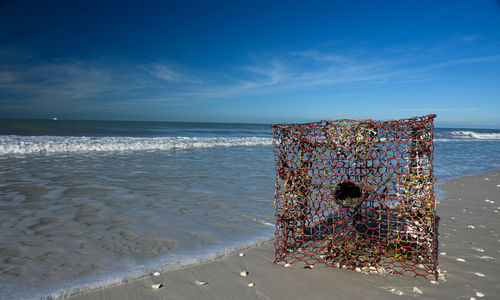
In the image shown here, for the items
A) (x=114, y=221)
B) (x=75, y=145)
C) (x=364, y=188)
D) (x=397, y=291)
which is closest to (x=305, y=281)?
(x=397, y=291)

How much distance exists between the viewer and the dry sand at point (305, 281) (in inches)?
110

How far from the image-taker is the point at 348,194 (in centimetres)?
362

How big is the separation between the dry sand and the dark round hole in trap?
2.63ft

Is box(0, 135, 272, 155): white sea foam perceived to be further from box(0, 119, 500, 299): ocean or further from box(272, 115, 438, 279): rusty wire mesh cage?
box(272, 115, 438, 279): rusty wire mesh cage

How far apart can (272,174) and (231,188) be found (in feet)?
7.79

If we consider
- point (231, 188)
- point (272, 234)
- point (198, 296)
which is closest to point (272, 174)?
point (231, 188)

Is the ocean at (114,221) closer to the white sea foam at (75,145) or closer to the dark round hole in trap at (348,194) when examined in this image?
the dark round hole in trap at (348,194)

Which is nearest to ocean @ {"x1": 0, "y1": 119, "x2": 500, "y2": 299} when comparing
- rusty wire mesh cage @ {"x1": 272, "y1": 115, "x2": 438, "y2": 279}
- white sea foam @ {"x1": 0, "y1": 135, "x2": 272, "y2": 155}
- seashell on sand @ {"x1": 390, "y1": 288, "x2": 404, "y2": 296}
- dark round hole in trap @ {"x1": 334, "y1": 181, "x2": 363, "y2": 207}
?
rusty wire mesh cage @ {"x1": 272, "y1": 115, "x2": 438, "y2": 279}

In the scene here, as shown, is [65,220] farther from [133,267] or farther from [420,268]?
[420,268]

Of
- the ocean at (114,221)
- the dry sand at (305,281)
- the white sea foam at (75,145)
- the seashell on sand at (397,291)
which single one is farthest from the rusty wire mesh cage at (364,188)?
the white sea foam at (75,145)

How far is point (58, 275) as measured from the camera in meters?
3.08

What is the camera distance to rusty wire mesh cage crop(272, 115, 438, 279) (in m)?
3.13

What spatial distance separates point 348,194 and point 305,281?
1.23m

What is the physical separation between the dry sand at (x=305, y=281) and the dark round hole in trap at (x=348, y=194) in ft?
2.63
